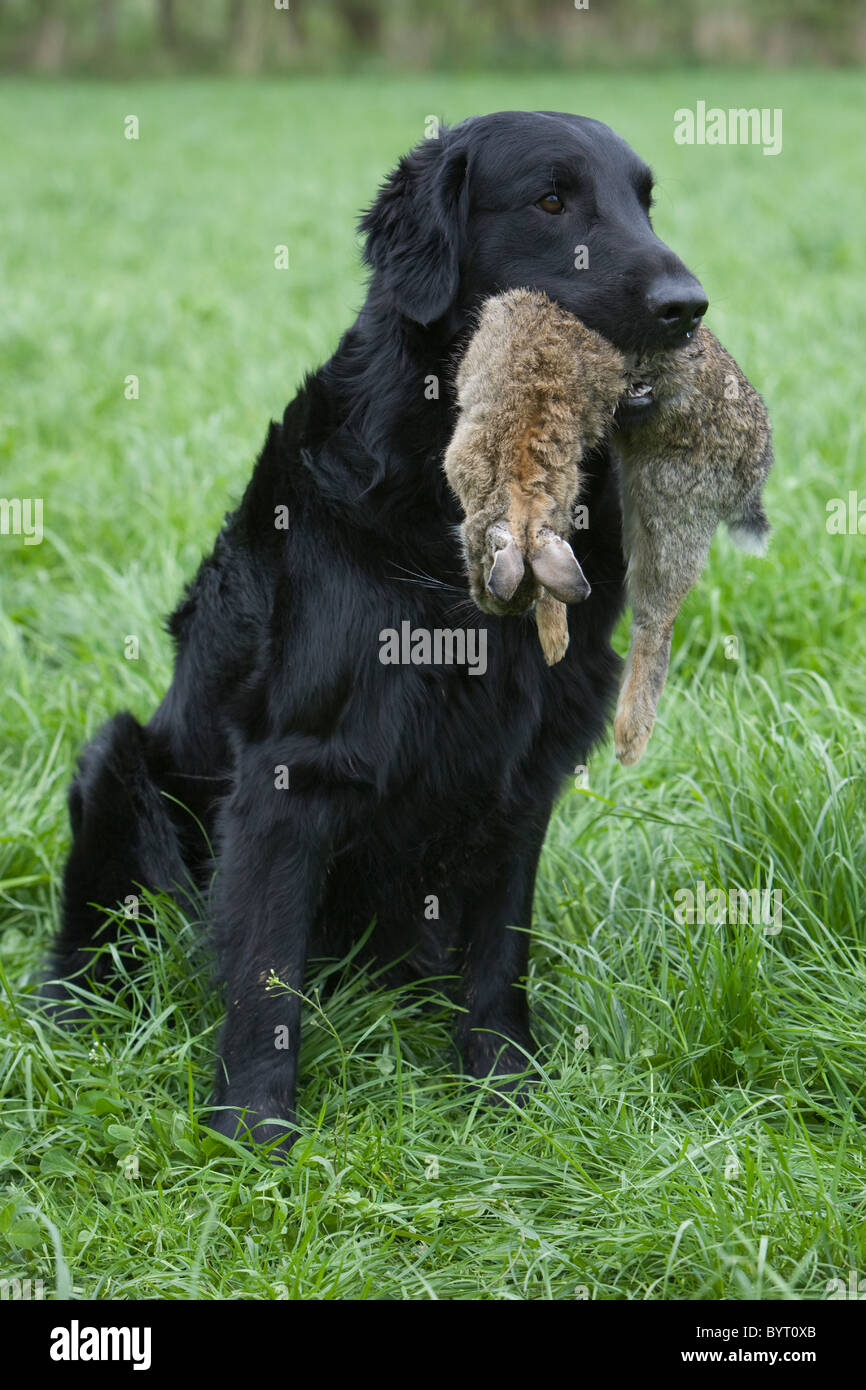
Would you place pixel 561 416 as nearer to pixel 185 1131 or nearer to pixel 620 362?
pixel 620 362

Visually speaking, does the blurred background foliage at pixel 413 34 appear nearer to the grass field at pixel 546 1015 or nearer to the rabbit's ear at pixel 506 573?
the grass field at pixel 546 1015

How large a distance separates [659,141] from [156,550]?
1101 centimetres

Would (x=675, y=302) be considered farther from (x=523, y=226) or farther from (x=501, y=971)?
(x=501, y=971)

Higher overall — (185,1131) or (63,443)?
(63,443)

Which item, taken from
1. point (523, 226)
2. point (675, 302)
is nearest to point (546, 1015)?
point (675, 302)

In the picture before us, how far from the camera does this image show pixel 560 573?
1.87 metres

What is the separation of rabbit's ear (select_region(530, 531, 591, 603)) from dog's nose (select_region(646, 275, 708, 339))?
0.54m

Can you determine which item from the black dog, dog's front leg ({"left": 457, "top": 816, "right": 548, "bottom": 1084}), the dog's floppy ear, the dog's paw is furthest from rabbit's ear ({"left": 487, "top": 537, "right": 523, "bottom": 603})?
the dog's paw

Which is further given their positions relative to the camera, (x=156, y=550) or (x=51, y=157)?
(x=51, y=157)

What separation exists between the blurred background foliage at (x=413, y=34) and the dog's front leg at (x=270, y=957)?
2874cm

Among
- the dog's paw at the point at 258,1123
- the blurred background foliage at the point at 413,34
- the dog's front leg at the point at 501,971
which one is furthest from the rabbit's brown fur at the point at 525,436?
the blurred background foliage at the point at 413,34

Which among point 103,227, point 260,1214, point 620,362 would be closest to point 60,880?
point 260,1214

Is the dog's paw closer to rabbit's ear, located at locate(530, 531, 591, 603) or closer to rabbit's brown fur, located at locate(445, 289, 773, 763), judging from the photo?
rabbit's brown fur, located at locate(445, 289, 773, 763)

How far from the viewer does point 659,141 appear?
1352 centimetres
